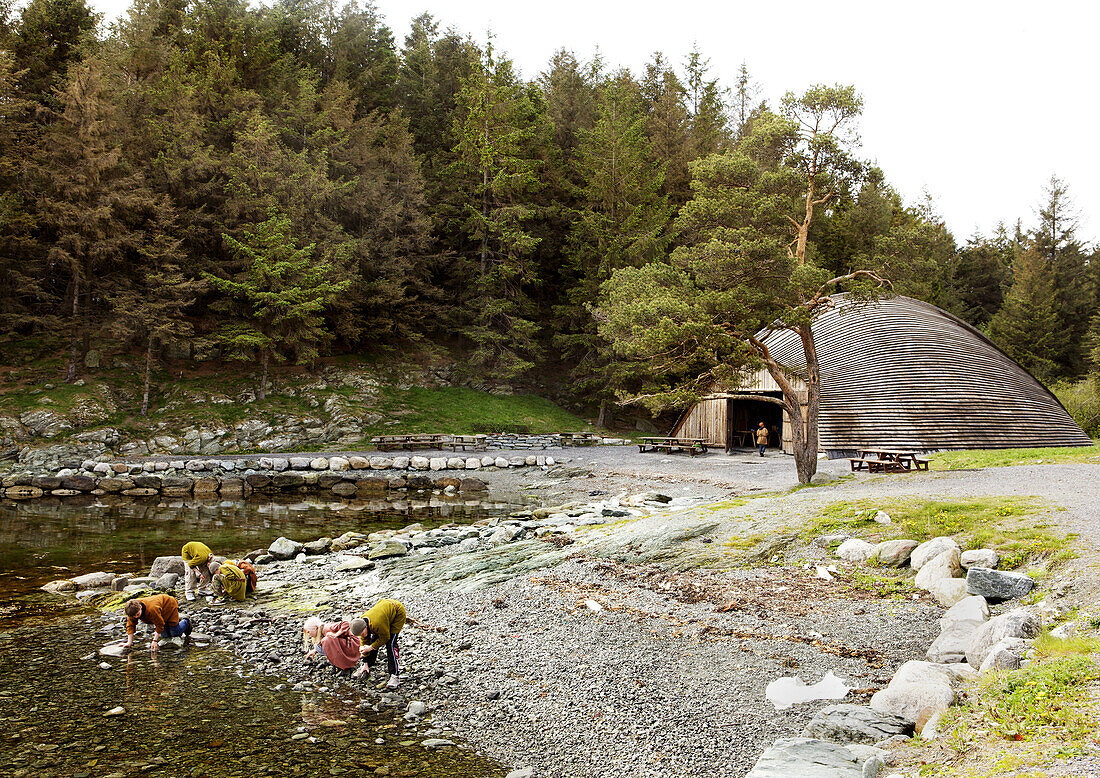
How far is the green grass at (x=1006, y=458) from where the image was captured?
50.3 ft

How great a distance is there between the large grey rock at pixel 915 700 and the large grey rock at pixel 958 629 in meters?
1.07

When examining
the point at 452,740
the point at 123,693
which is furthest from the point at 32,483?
the point at 452,740

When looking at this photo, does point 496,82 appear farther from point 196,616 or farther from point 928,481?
point 196,616

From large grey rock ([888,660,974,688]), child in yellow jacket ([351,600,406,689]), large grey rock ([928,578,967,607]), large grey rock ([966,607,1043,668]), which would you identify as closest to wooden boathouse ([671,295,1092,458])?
large grey rock ([928,578,967,607])

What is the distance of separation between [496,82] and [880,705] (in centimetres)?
4089

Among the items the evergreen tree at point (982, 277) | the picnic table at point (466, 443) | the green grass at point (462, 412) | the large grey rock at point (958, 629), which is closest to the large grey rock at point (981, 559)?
the large grey rock at point (958, 629)

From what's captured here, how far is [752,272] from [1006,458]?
9.84m

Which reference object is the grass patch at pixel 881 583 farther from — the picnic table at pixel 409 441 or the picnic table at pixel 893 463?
the picnic table at pixel 409 441

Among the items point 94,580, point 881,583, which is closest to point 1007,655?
point 881,583

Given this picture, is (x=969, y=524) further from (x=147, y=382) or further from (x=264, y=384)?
(x=147, y=382)

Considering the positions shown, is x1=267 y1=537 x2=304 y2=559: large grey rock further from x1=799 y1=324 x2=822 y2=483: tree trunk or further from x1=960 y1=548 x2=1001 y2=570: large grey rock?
x1=799 y1=324 x2=822 y2=483: tree trunk

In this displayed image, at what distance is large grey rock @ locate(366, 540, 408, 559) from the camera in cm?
1130

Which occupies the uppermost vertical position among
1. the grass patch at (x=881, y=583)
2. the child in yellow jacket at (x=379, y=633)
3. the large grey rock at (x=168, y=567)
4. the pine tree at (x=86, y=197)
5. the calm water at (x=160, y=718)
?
the pine tree at (x=86, y=197)

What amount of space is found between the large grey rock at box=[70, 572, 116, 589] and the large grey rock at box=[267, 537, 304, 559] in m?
2.53
